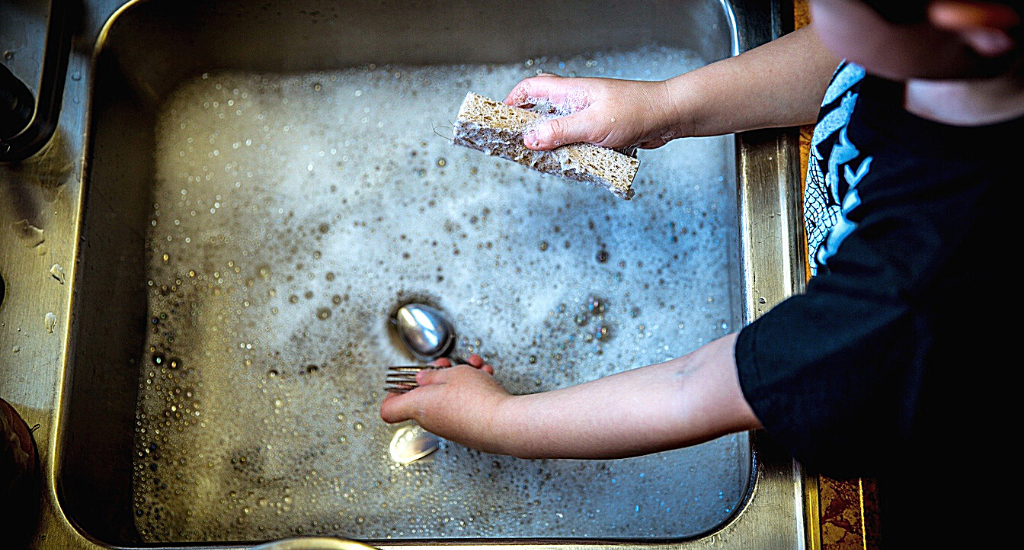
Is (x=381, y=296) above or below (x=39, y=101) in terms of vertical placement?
below

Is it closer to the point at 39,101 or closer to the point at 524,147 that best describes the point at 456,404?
the point at 524,147

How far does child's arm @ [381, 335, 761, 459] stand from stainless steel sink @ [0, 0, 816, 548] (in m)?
0.09

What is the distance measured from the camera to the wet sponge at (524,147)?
0.59 metres

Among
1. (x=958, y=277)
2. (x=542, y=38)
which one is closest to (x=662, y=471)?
(x=958, y=277)

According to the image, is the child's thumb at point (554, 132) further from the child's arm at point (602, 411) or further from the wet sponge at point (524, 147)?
the child's arm at point (602, 411)

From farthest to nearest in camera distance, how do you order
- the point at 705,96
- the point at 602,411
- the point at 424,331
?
the point at 424,331 < the point at 705,96 < the point at 602,411

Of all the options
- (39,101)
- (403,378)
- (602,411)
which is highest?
(39,101)

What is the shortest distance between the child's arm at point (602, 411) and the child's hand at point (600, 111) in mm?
218

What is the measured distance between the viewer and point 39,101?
65 cm

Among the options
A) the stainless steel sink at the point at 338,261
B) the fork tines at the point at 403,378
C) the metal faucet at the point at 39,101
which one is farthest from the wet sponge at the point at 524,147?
the metal faucet at the point at 39,101

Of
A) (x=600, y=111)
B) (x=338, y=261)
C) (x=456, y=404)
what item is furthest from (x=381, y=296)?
(x=600, y=111)

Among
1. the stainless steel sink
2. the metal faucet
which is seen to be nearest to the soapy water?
the stainless steel sink

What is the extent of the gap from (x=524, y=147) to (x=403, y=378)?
28 centimetres

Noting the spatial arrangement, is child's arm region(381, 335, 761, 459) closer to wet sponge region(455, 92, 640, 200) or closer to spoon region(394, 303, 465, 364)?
spoon region(394, 303, 465, 364)
